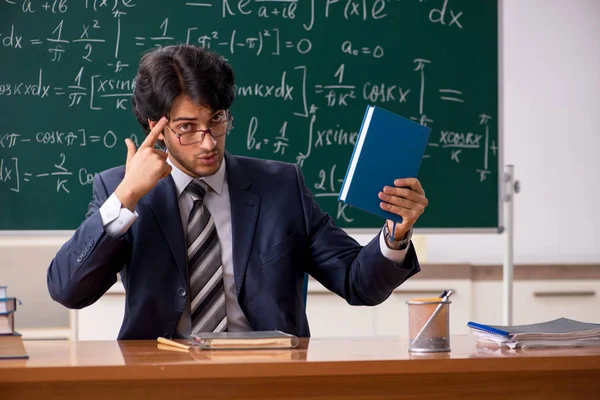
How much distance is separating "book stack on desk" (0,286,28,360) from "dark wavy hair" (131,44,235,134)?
26.0 inches

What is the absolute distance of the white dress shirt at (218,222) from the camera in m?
1.70

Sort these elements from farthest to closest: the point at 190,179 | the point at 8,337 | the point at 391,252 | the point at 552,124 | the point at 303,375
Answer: the point at 552,124
the point at 190,179
the point at 391,252
the point at 8,337
the point at 303,375

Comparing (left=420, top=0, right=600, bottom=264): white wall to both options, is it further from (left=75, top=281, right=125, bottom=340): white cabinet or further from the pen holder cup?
the pen holder cup

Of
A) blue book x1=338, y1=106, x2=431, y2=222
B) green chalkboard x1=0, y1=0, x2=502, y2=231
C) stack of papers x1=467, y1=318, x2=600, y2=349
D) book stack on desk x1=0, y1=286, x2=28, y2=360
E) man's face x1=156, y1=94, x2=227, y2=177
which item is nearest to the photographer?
book stack on desk x1=0, y1=286, x2=28, y2=360

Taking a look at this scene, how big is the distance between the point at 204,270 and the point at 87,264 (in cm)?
27

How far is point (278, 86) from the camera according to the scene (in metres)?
3.18

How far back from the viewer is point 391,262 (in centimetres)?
183

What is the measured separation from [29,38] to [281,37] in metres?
0.94

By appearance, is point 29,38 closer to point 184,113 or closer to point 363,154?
point 184,113

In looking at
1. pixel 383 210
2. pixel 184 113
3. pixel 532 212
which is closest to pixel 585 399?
pixel 383 210

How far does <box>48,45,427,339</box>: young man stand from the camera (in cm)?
177

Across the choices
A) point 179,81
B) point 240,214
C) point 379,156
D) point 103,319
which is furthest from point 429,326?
point 103,319

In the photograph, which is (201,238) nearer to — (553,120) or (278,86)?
(278,86)

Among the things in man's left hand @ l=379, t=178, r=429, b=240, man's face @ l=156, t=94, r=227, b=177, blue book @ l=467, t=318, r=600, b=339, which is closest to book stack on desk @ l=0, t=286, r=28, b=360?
man's face @ l=156, t=94, r=227, b=177
